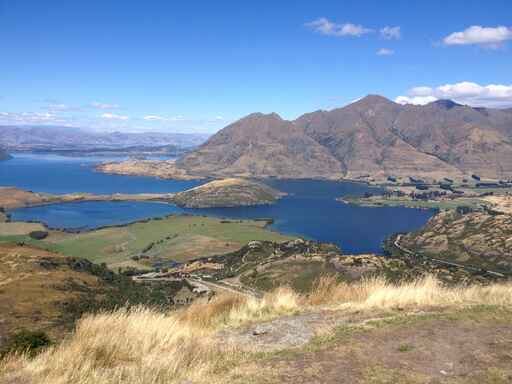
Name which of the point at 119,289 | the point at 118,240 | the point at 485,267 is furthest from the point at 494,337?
the point at 118,240

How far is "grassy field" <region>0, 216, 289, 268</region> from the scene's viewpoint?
14624 cm

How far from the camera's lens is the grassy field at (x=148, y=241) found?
480 feet

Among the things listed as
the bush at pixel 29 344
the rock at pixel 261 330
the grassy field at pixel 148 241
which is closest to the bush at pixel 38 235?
the grassy field at pixel 148 241

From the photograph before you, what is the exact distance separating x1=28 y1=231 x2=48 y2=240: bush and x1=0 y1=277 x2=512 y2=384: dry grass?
16701cm

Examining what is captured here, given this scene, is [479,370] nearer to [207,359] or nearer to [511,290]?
[207,359]

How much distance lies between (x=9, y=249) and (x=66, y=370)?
9545 cm

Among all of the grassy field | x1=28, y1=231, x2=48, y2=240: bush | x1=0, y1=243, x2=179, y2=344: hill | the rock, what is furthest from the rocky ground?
x1=28, y1=231, x2=48, y2=240: bush

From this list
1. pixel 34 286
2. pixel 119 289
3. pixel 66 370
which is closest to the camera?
pixel 66 370

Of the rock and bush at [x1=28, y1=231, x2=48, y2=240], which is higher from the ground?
the rock

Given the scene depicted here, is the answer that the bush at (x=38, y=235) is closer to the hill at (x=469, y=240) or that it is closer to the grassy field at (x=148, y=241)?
the grassy field at (x=148, y=241)

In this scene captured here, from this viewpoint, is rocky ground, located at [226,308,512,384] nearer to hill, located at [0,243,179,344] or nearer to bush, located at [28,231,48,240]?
hill, located at [0,243,179,344]

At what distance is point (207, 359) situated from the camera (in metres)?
7.72

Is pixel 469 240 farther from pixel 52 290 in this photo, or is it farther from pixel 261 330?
pixel 261 330

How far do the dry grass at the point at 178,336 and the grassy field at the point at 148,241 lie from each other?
127761 mm
